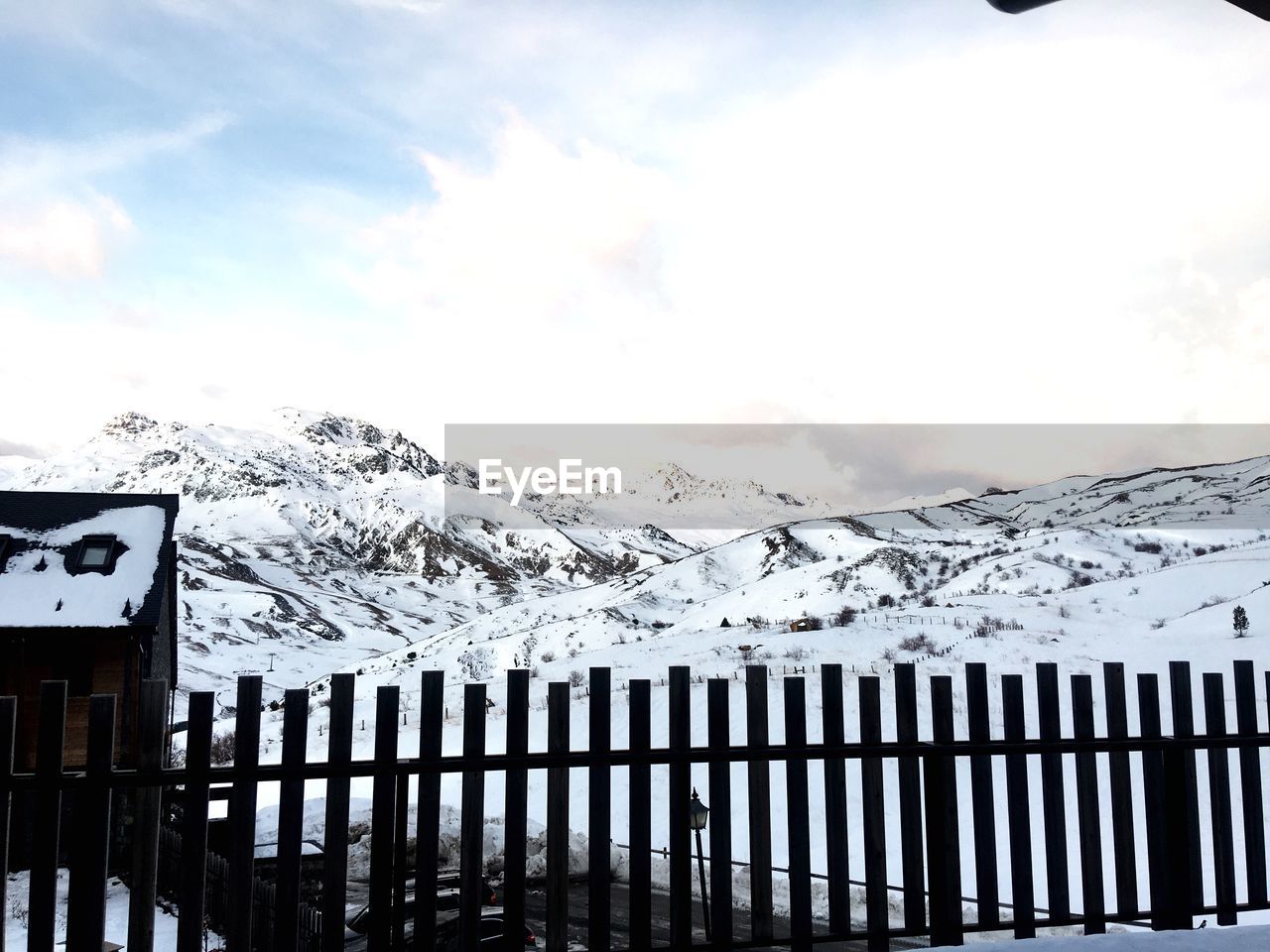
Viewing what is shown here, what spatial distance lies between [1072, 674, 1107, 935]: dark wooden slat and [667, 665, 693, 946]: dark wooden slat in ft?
7.80

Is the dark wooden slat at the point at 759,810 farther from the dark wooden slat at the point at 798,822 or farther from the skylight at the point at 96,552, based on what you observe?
the skylight at the point at 96,552

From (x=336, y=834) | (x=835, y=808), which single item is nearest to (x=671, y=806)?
(x=835, y=808)

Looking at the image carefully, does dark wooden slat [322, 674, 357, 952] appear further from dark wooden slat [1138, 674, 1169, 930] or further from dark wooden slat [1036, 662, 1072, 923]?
dark wooden slat [1138, 674, 1169, 930]

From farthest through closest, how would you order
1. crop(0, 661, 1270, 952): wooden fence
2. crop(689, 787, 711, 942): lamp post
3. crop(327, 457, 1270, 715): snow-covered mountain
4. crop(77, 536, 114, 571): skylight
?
1. crop(327, 457, 1270, 715): snow-covered mountain
2. crop(77, 536, 114, 571): skylight
3. crop(689, 787, 711, 942): lamp post
4. crop(0, 661, 1270, 952): wooden fence

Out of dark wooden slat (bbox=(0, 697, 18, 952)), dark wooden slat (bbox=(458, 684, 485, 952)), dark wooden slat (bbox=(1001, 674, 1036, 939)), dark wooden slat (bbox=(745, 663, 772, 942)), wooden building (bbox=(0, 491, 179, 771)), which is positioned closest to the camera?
dark wooden slat (bbox=(0, 697, 18, 952))

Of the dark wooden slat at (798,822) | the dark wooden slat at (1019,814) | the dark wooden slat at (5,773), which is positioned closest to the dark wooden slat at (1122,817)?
the dark wooden slat at (1019,814)

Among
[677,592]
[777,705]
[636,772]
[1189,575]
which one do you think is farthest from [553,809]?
[677,592]

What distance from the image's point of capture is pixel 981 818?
5.27 meters

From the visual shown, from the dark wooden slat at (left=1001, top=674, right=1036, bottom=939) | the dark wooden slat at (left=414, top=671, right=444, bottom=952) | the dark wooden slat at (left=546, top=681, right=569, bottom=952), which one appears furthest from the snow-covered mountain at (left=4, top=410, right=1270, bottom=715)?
the dark wooden slat at (left=414, top=671, right=444, bottom=952)

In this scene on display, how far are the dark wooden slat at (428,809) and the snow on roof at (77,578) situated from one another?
18.7 meters

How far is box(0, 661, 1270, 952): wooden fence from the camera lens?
14.0 feet

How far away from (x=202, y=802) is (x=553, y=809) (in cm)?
175

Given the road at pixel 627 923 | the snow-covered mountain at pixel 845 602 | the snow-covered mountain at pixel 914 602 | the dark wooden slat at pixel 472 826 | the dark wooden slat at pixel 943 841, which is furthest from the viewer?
the snow-covered mountain at pixel 845 602

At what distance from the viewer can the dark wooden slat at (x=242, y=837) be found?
430 cm
